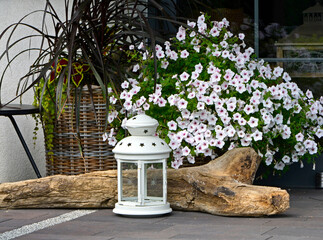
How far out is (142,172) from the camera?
4.15 metres

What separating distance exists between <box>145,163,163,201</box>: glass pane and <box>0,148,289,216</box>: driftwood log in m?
0.14

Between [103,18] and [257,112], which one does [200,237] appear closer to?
[257,112]

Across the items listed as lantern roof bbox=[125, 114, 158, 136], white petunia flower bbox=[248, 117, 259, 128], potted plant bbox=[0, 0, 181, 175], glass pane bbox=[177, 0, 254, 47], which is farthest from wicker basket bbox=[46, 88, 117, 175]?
glass pane bbox=[177, 0, 254, 47]

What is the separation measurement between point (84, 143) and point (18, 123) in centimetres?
81

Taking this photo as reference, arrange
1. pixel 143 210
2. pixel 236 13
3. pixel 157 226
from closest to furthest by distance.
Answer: pixel 157 226, pixel 143 210, pixel 236 13

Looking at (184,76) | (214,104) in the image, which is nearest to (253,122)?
(214,104)

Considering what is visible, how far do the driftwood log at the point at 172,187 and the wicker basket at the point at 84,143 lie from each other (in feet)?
1.82

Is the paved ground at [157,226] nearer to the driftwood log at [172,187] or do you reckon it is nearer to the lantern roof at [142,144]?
the driftwood log at [172,187]

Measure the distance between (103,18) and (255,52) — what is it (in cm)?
134

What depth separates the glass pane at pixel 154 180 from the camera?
4.19 metres

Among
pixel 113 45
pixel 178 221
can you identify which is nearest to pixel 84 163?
pixel 113 45

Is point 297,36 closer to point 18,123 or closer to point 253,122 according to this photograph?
point 253,122

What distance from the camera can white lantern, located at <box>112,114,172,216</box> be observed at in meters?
4.14

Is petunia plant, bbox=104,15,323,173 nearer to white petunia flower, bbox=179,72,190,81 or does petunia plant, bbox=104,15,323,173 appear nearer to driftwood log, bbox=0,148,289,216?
white petunia flower, bbox=179,72,190,81
